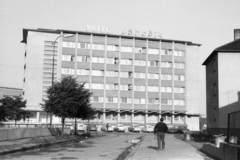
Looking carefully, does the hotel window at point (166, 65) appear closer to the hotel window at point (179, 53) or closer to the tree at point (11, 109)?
the hotel window at point (179, 53)

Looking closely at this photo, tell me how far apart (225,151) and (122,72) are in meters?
69.9

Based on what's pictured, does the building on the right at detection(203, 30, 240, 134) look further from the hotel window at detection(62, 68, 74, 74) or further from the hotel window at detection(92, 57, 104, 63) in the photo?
the hotel window at detection(62, 68, 74, 74)

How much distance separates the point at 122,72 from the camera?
82.5m

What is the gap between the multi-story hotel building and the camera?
78000 millimetres

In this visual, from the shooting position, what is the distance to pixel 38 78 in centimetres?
7738

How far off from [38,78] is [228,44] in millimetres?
48787

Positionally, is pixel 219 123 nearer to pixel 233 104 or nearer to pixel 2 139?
pixel 233 104

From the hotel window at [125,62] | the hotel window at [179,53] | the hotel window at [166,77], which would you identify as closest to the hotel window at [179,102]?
the hotel window at [166,77]

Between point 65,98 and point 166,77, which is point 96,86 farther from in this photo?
point 65,98

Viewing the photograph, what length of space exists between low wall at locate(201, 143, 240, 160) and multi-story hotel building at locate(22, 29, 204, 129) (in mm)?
64141

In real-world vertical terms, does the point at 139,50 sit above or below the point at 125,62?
above

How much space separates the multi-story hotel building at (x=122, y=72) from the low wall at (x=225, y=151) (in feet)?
210

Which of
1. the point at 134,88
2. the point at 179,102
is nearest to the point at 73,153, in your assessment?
the point at 134,88

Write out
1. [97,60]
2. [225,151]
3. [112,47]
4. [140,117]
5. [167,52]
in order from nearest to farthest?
[225,151]
[97,60]
[112,47]
[140,117]
[167,52]
